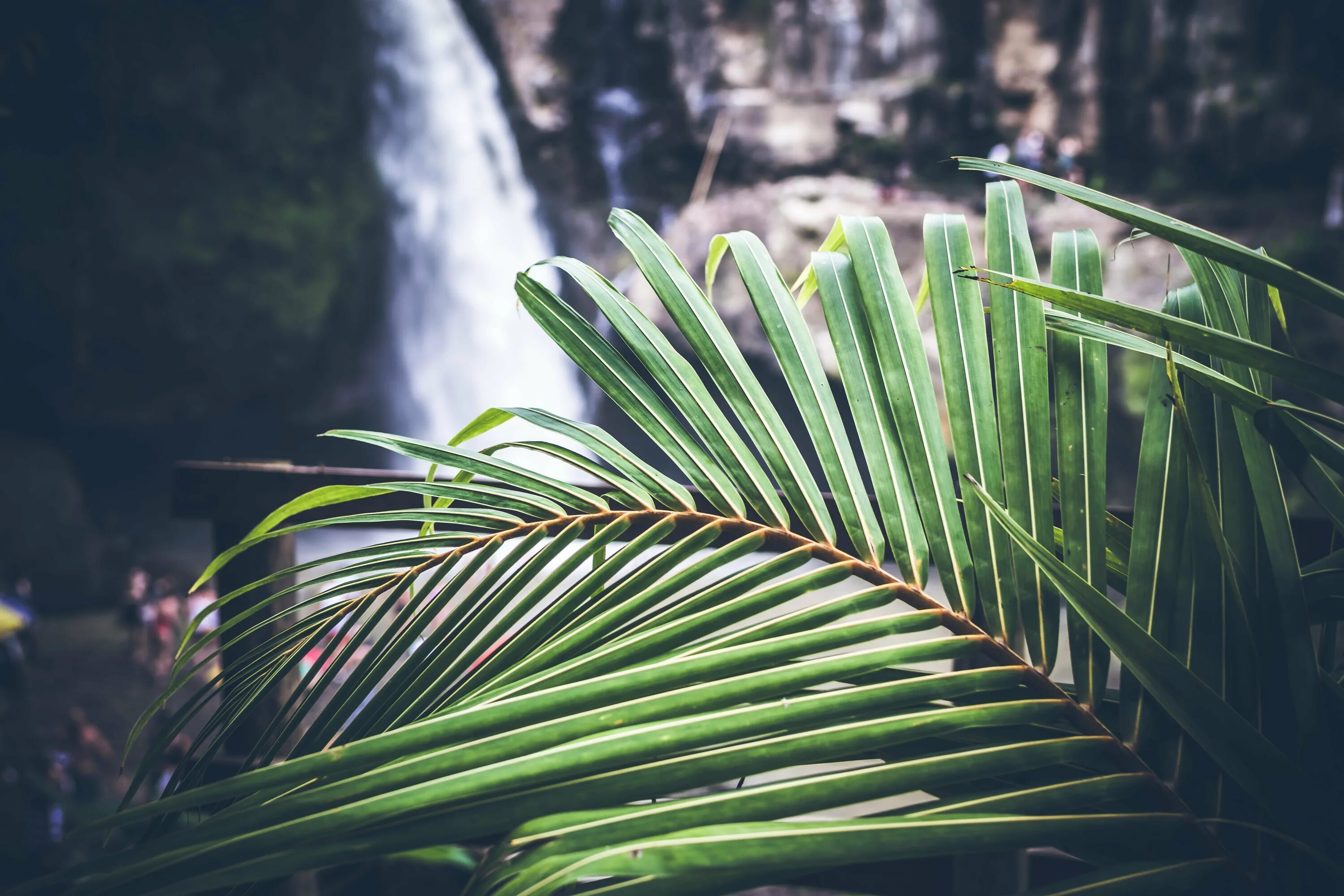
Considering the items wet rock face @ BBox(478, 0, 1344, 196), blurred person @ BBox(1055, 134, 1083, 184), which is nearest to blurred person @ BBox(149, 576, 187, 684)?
wet rock face @ BBox(478, 0, 1344, 196)

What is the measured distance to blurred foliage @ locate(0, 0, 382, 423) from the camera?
6.90 metres

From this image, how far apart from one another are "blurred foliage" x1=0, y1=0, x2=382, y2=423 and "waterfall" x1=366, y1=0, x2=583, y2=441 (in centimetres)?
64

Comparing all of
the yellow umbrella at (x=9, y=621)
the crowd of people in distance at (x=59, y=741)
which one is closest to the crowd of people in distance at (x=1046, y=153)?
the crowd of people in distance at (x=59, y=741)

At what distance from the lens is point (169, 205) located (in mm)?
7305

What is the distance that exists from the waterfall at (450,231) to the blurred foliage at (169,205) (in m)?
0.64

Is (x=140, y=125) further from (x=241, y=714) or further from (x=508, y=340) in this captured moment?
(x=241, y=714)

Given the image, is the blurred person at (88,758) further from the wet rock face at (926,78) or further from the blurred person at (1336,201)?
the blurred person at (1336,201)

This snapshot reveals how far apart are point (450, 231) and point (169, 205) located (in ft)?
9.26

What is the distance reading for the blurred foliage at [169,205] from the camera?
272 inches

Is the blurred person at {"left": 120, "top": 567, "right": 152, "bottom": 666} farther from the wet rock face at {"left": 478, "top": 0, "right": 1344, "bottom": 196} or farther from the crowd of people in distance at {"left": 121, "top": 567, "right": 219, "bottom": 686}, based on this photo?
the wet rock face at {"left": 478, "top": 0, "right": 1344, "bottom": 196}

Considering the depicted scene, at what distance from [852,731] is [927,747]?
0.36 ft

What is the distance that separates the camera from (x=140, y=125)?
7277 millimetres

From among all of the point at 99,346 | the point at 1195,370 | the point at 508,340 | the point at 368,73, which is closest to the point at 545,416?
the point at 1195,370

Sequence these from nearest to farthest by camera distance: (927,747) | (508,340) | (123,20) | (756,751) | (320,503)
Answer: (756,751)
(927,747)
(320,503)
(123,20)
(508,340)
